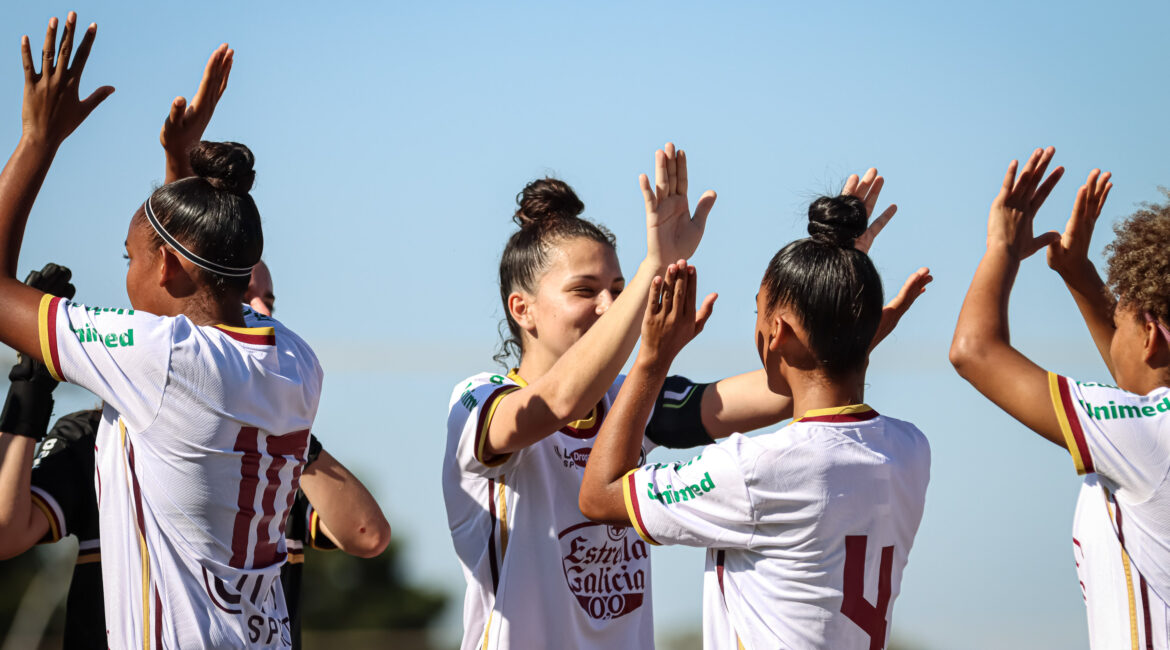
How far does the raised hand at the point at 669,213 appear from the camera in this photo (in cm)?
379

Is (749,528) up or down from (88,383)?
down

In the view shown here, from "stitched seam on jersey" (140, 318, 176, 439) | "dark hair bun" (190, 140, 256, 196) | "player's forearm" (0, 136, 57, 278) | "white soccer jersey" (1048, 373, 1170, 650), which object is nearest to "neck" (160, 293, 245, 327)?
"stitched seam on jersey" (140, 318, 176, 439)

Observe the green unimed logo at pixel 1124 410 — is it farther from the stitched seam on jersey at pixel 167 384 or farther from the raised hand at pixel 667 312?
the stitched seam on jersey at pixel 167 384

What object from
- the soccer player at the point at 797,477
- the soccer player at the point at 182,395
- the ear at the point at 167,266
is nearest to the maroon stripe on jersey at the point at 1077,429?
the soccer player at the point at 797,477

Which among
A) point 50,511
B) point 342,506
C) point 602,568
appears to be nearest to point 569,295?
point 602,568

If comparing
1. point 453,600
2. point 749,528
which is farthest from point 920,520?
point 453,600

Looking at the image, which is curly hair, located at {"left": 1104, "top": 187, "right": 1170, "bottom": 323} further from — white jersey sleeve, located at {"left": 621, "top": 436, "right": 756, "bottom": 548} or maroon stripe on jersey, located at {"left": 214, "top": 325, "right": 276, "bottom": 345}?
maroon stripe on jersey, located at {"left": 214, "top": 325, "right": 276, "bottom": 345}

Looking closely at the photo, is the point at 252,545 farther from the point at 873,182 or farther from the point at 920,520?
the point at 873,182

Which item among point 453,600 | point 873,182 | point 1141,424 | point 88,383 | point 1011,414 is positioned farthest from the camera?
point 453,600

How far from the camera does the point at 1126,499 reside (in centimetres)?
356

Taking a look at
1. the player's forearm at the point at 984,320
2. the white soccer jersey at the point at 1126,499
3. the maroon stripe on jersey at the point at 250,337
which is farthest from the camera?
the player's forearm at the point at 984,320

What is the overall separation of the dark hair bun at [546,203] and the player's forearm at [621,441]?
1210 mm

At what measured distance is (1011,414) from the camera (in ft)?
12.2

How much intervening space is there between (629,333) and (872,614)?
1051 millimetres
